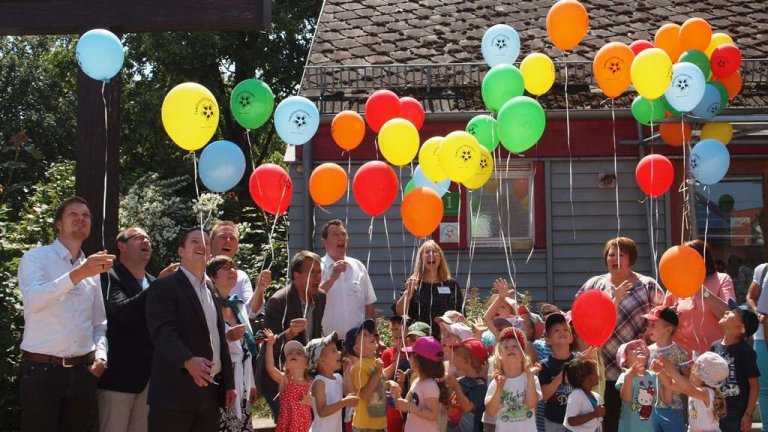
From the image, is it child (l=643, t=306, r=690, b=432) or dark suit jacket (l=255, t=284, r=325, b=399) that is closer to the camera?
child (l=643, t=306, r=690, b=432)

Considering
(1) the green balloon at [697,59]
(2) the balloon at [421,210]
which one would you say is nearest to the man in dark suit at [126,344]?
(2) the balloon at [421,210]

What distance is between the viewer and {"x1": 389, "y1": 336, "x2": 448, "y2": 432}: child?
5805 millimetres

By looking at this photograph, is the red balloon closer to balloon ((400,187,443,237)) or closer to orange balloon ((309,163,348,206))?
balloon ((400,187,443,237))

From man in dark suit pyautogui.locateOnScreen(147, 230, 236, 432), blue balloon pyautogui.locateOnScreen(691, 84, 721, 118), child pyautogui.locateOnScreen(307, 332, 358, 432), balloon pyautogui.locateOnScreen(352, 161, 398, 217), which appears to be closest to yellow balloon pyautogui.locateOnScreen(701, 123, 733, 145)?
blue balloon pyautogui.locateOnScreen(691, 84, 721, 118)

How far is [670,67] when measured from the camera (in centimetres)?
677

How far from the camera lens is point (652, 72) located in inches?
265

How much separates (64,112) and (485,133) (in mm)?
20395

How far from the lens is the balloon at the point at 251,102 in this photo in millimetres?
6938

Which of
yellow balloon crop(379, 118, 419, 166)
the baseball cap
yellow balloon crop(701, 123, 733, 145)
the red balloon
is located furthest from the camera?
yellow balloon crop(701, 123, 733, 145)

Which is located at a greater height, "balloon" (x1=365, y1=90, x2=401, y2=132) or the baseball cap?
"balloon" (x1=365, y1=90, x2=401, y2=132)

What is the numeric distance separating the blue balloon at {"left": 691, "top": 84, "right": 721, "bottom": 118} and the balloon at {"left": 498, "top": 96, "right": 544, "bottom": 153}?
172cm

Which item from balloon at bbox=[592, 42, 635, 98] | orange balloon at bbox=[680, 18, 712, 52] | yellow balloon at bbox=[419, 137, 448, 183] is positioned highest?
orange balloon at bbox=[680, 18, 712, 52]

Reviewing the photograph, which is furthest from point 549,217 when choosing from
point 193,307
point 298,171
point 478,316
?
point 193,307

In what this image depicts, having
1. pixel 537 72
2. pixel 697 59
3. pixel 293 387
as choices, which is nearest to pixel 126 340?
pixel 293 387
